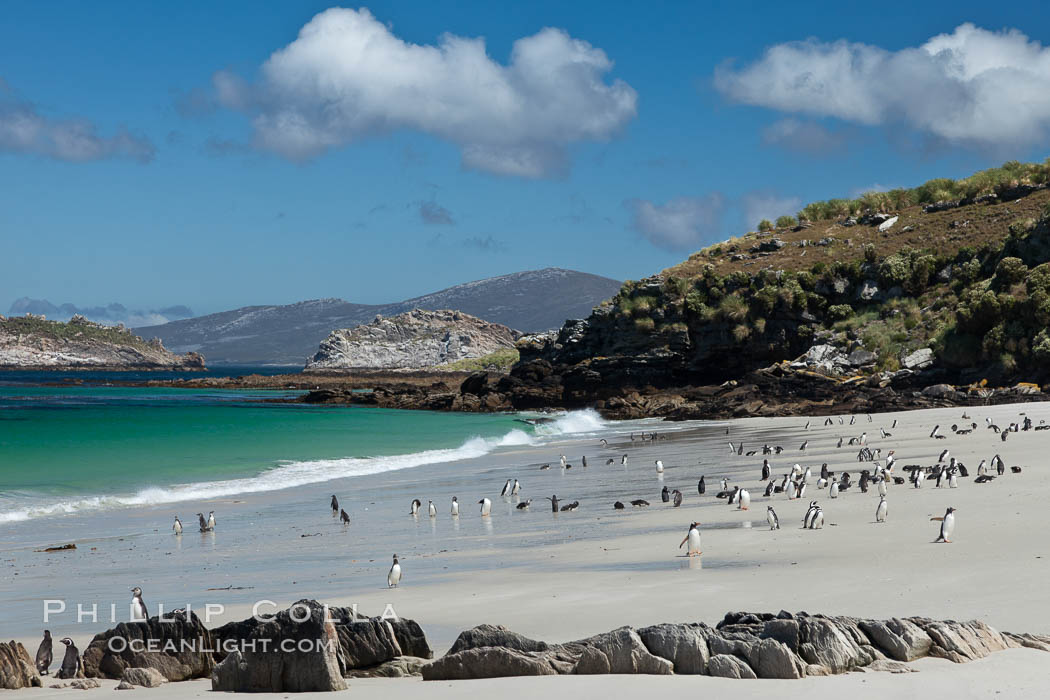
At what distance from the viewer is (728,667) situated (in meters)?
6.24

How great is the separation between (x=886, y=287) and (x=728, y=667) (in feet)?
179

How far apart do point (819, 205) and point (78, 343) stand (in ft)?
564

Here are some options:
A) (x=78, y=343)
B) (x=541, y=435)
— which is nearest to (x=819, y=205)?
(x=541, y=435)

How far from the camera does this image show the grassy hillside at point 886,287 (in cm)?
4534

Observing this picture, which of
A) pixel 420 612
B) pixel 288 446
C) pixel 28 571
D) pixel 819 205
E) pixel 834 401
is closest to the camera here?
pixel 420 612

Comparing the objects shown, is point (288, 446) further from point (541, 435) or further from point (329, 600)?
point (329, 600)

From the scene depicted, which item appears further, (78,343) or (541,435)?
(78,343)

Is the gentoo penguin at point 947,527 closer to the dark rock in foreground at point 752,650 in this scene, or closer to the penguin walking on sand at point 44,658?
the dark rock in foreground at point 752,650

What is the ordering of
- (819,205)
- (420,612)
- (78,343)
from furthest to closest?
1. (78,343)
2. (819,205)
3. (420,612)

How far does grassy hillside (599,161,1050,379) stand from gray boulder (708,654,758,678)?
41.2 m

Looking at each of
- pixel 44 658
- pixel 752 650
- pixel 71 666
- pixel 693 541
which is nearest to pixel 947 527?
pixel 693 541

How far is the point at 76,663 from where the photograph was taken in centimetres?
753

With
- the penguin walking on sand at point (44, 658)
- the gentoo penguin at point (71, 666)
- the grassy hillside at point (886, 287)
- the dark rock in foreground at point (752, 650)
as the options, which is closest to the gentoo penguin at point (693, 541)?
the dark rock in foreground at point (752, 650)

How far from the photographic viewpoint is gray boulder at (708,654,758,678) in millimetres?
6195
